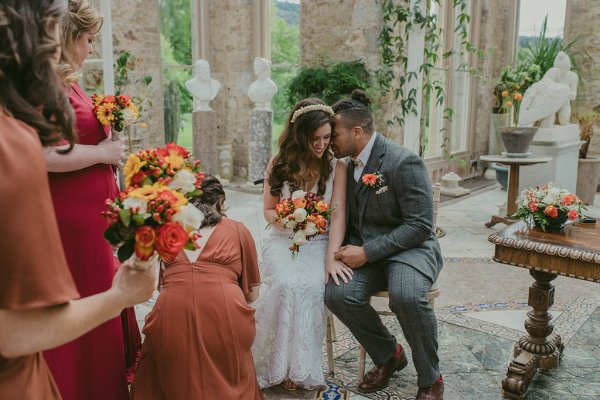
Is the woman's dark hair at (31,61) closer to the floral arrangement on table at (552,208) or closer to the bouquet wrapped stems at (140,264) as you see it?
the bouquet wrapped stems at (140,264)

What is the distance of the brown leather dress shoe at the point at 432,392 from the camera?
9.60ft

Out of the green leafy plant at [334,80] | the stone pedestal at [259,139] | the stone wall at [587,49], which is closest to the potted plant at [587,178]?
the stone wall at [587,49]

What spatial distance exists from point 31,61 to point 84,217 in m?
1.49

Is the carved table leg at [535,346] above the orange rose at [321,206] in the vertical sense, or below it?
below

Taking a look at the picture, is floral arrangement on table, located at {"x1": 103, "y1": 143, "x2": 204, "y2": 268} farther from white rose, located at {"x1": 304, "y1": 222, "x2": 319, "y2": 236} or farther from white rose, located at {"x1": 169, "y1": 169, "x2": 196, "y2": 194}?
white rose, located at {"x1": 304, "y1": 222, "x2": 319, "y2": 236}

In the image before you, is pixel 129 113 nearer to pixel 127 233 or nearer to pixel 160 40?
pixel 127 233

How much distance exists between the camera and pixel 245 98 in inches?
381

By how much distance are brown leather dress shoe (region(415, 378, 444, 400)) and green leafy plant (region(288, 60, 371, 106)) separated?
472 centimetres

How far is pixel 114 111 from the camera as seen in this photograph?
255 centimetres

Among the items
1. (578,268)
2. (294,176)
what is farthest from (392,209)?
(578,268)

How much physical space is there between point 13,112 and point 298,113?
2.31 metres

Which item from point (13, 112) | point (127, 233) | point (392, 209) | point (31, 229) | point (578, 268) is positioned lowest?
point (578, 268)

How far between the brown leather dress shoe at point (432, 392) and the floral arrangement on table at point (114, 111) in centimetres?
191

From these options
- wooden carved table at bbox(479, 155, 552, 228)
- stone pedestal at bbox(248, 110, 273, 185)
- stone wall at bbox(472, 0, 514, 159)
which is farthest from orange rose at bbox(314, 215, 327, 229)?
stone wall at bbox(472, 0, 514, 159)
